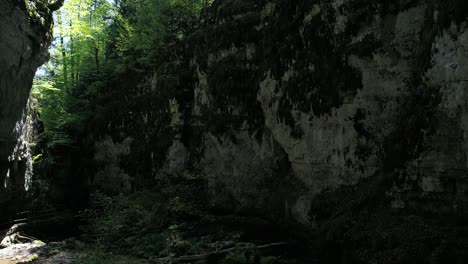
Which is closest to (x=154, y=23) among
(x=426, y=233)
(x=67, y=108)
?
(x=67, y=108)

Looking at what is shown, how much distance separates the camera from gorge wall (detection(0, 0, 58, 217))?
1332 cm

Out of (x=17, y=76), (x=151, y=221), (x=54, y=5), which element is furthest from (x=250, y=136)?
(x=54, y=5)

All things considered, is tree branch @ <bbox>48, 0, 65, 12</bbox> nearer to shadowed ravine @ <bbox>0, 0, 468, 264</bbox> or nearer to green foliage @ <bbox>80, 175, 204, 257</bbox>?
shadowed ravine @ <bbox>0, 0, 468, 264</bbox>

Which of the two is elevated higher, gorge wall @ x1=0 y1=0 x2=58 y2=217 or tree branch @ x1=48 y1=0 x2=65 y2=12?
tree branch @ x1=48 y1=0 x2=65 y2=12

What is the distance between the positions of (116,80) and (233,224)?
1405cm

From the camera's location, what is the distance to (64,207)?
23.2 m

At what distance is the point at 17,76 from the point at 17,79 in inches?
5.4

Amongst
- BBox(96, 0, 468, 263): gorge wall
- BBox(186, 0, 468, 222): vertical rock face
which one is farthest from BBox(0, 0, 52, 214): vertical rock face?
BBox(186, 0, 468, 222): vertical rock face

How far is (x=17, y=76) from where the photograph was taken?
14289 millimetres

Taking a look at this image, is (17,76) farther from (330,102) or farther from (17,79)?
(330,102)

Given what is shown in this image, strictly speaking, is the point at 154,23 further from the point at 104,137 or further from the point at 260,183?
the point at 260,183

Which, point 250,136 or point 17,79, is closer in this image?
point 17,79

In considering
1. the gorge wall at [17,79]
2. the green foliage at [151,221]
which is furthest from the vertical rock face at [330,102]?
the gorge wall at [17,79]

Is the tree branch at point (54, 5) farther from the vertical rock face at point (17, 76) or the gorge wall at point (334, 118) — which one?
the gorge wall at point (334, 118)
